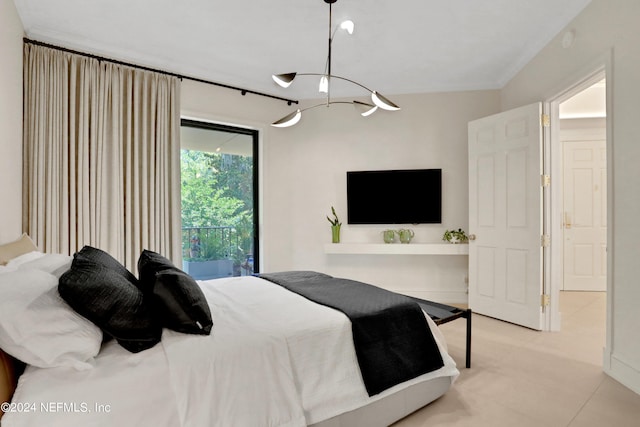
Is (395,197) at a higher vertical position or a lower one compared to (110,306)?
higher

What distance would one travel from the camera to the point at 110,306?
4.26 ft

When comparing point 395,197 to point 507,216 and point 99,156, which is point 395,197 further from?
point 99,156

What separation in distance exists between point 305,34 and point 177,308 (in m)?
2.63

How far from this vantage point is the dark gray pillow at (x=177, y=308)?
1.46m

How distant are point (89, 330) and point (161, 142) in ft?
8.73

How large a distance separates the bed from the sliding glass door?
2185mm

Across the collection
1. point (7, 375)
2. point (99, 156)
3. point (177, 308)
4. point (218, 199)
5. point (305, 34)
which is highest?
point (305, 34)

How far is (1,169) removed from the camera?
2213 millimetres

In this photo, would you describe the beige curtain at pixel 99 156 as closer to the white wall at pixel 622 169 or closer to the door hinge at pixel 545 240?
the door hinge at pixel 545 240

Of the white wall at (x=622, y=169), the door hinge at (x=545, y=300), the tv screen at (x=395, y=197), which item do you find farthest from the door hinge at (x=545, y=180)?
the tv screen at (x=395, y=197)

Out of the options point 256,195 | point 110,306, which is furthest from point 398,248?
point 110,306

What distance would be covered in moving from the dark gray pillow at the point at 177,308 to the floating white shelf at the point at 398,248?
292cm

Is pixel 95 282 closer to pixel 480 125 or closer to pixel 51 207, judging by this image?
pixel 51 207

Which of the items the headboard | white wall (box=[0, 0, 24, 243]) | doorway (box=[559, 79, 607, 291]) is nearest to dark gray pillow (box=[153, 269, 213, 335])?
the headboard
